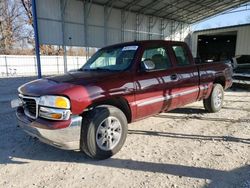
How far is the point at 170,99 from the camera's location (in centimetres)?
472

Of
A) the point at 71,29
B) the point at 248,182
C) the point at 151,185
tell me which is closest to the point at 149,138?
the point at 151,185

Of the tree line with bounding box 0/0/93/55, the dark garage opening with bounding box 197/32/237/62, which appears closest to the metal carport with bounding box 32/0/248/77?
the dark garage opening with bounding box 197/32/237/62

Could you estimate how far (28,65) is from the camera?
26828 millimetres

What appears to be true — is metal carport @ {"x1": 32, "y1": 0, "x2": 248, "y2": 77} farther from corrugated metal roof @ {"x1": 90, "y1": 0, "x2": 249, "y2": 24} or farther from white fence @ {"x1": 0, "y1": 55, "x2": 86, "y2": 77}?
white fence @ {"x1": 0, "y1": 55, "x2": 86, "y2": 77}

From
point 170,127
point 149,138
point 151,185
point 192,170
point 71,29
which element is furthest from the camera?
point 71,29

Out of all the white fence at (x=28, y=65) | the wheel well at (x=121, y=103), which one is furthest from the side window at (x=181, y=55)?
the white fence at (x=28, y=65)

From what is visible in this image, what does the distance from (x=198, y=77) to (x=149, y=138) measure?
201 cm

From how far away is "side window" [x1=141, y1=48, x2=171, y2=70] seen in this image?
14.7ft

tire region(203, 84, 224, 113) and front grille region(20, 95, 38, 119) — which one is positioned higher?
front grille region(20, 95, 38, 119)

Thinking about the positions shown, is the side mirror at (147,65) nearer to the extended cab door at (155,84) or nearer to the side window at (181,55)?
the extended cab door at (155,84)

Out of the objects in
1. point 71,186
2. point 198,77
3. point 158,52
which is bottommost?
point 71,186

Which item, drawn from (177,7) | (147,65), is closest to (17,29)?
(177,7)

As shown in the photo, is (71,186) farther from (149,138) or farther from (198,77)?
(198,77)

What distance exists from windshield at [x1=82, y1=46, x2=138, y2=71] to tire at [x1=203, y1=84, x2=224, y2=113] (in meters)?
2.86
